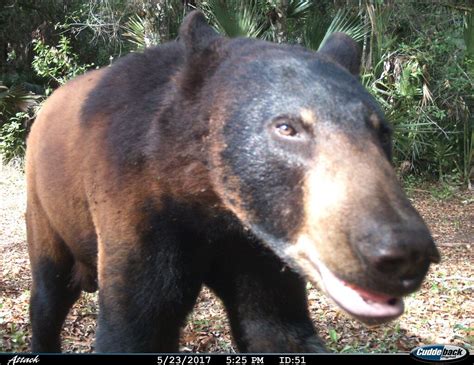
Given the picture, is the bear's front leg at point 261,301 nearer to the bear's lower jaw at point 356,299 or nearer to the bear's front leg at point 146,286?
the bear's front leg at point 146,286

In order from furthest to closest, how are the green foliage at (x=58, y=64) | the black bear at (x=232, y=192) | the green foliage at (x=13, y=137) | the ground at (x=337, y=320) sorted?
the green foliage at (x=13, y=137)
the green foliage at (x=58, y=64)
the ground at (x=337, y=320)
the black bear at (x=232, y=192)

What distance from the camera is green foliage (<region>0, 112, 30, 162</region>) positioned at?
12336 millimetres

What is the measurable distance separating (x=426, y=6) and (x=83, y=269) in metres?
10.2

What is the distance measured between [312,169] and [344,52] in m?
0.99

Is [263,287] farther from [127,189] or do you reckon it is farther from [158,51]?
[158,51]

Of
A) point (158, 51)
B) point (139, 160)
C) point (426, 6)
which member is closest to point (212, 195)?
point (139, 160)

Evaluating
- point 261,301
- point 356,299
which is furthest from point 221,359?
point 356,299

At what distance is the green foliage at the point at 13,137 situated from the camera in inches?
486

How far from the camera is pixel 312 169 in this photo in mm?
2166

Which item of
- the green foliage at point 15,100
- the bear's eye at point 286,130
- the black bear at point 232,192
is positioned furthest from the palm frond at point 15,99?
the bear's eye at point 286,130

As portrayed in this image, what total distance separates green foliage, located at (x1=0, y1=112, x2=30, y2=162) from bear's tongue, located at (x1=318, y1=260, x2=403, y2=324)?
11.1 metres

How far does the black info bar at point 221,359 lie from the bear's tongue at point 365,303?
0.77 meters

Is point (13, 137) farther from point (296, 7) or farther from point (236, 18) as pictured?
point (296, 7)

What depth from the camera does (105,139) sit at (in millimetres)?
2877
